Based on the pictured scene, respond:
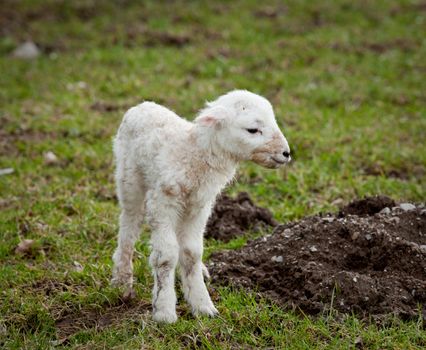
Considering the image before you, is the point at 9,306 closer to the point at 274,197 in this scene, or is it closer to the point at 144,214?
the point at 144,214

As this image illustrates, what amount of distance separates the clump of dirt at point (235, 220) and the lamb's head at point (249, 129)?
6.90 ft

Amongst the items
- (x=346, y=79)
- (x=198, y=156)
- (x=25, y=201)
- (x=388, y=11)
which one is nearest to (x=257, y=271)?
(x=198, y=156)

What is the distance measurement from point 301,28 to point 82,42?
4853mm

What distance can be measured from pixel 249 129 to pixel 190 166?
55 centimetres

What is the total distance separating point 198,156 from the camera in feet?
16.8

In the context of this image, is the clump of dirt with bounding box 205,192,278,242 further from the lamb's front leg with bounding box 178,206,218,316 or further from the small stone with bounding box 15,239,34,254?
the small stone with bounding box 15,239,34,254

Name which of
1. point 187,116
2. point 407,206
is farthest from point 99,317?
point 187,116

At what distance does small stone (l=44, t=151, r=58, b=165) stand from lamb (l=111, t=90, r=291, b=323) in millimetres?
3632

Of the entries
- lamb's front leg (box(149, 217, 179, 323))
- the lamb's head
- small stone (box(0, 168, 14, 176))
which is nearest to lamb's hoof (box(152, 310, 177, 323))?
lamb's front leg (box(149, 217, 179, 323))

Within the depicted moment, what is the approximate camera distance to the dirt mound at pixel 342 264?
5230mm

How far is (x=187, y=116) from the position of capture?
10453 millimetres

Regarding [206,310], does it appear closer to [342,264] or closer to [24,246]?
[342,264]

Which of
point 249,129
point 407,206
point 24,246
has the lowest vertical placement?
point 24,246

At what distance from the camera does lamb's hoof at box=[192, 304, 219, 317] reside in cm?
520
